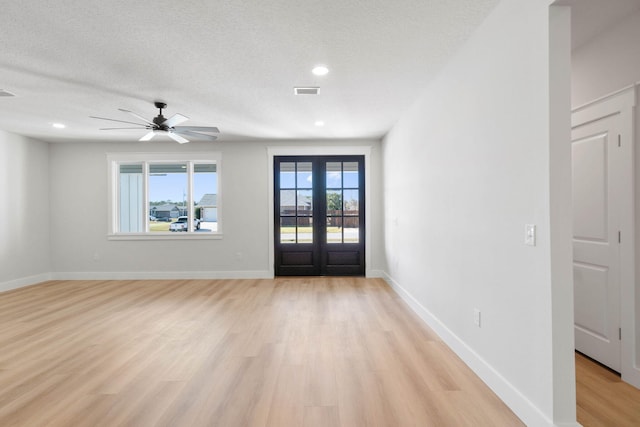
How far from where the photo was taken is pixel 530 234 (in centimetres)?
186

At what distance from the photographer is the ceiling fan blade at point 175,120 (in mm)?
3699

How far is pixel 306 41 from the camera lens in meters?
2.66

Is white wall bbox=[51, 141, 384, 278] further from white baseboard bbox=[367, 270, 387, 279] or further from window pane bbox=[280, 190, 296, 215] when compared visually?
window pane bbox=[280, 190, 296, 215]

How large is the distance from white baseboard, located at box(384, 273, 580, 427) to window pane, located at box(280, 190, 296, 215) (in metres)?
3.35

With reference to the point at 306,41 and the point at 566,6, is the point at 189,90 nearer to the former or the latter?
the point at 306,41

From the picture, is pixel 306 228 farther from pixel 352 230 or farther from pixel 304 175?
pixel 304 175

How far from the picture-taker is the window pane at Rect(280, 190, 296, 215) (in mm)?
6305

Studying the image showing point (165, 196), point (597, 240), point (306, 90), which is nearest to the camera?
point (597, 240)

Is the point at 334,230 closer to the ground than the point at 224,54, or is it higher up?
Result: closer to the ground

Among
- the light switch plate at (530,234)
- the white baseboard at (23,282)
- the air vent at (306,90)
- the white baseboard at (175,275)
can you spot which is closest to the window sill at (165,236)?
the white baseboard at (175,275)

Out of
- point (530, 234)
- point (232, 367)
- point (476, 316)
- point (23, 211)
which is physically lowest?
point (232, 367)

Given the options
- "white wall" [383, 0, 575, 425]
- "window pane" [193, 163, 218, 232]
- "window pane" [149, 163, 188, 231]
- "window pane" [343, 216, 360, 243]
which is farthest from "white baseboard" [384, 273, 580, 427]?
"window pane" [149, 163, 188, 231]

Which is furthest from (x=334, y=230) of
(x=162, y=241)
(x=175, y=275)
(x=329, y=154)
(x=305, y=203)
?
(x=162, y=241)

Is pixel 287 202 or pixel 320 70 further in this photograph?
pixel 287 202
